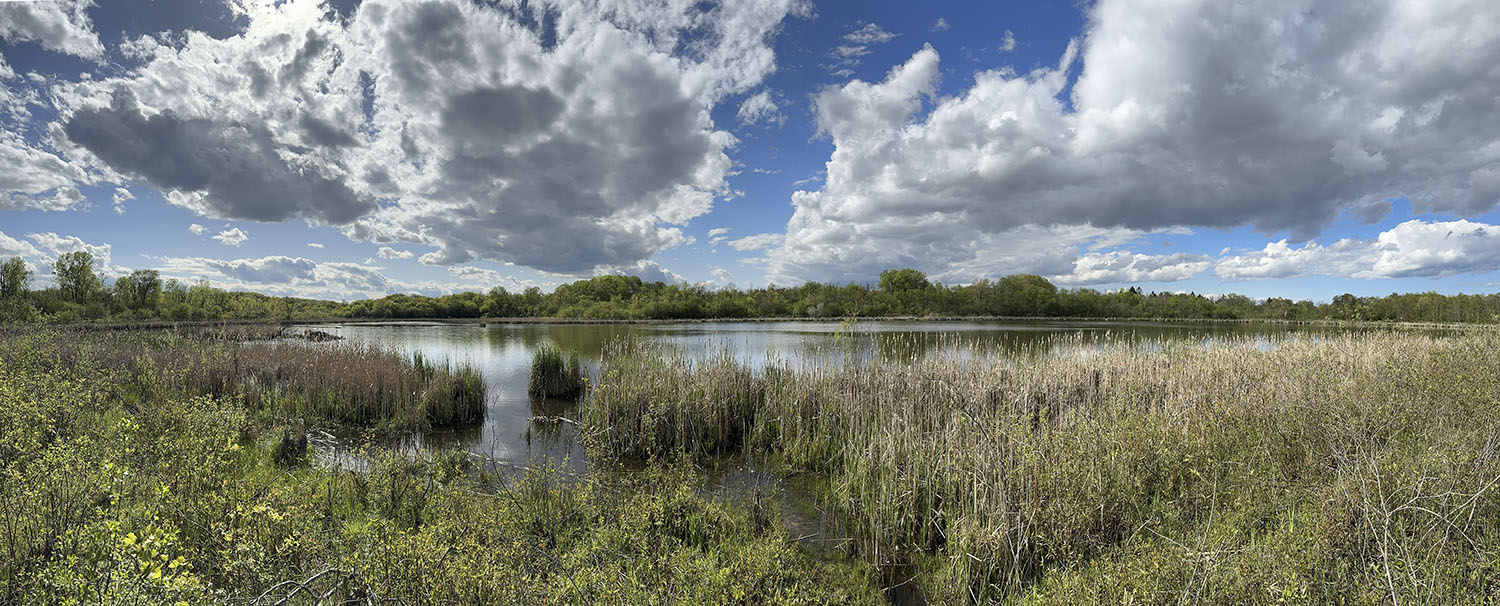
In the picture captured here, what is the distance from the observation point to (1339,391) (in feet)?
26.6

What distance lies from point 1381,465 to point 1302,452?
2.08 meters

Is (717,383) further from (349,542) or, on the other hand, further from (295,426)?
(295,426)

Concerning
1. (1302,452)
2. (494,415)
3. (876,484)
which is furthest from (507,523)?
(494,415)

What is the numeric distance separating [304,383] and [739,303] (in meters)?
82.1

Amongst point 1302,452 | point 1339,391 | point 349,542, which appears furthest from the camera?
point 1339,391

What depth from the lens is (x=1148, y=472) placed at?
244 inches

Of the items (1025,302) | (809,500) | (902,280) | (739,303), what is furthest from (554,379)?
(902,280)

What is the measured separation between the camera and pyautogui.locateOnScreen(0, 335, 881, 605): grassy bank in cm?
354

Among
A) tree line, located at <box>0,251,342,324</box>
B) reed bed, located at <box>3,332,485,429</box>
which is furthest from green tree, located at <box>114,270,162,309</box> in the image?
reed bed, located at <box>3,332,485,429</box>

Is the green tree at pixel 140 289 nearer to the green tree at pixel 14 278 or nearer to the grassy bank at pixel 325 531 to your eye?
the green tree at pixel 14 278

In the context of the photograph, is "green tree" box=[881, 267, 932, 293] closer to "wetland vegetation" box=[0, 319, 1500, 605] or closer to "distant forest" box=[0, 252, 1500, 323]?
"distant forest" box=[0, 252, 1500, 323]

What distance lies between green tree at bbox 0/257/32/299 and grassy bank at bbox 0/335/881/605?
2241 inches

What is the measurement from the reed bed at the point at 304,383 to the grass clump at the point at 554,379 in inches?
77.4

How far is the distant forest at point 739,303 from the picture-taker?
2150 inches
